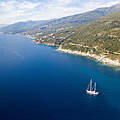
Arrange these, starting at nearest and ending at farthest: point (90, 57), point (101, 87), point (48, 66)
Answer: point (101, 87)
point (48, 66)
point (90, 57)

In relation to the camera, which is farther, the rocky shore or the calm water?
the rocky shore

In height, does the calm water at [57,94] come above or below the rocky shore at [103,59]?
below

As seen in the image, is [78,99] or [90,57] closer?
[78,99]

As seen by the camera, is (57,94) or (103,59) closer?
(57,94)

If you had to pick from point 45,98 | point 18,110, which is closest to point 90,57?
point 45,98

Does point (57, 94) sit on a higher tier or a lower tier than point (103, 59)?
lower

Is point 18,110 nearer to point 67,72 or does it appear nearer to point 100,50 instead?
point 67,72

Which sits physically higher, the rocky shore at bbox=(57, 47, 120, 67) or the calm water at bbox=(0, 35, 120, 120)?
the rocky shore at bbox=(57, 47, 120, 67)

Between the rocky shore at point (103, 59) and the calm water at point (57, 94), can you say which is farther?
the rocky shore at point (103, 59)
